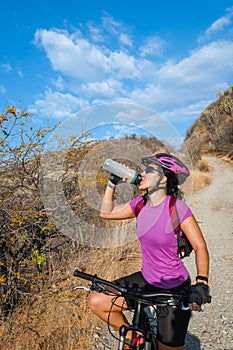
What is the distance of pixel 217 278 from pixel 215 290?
1.80 ft

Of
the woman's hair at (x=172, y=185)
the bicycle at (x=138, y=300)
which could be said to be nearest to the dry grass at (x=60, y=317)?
the woman's hair at (x=172, y=185)

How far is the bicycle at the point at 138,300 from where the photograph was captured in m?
1.65

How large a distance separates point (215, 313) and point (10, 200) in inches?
130

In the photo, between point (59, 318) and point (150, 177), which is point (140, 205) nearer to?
point (150, 177)

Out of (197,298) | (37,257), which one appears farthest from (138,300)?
(37,257)

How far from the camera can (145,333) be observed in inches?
74.4

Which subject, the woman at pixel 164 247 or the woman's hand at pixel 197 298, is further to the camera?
the woman at pixel 164 247

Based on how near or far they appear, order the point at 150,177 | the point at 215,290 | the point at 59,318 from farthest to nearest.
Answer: the point at 215,290
the point at 59,318
the point at 150,177

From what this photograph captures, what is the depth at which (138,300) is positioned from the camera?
1774 mm

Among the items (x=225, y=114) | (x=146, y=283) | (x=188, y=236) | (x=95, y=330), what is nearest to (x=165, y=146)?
(x=188, y=236)

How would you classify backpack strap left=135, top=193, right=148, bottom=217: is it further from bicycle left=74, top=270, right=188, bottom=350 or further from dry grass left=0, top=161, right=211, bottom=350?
dry grass left=0, top=161, right=211, bottom=350

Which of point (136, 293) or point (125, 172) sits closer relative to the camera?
point (136, 293)

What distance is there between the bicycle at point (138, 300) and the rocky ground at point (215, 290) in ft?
5.31

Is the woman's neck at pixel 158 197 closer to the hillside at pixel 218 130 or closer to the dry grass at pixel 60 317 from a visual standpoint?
the dry grass at pixel 60 317
